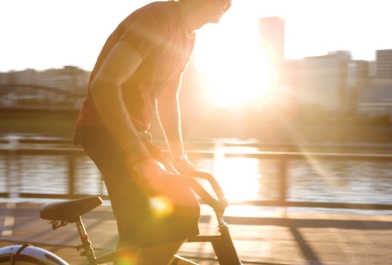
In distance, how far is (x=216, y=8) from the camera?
2.26 m

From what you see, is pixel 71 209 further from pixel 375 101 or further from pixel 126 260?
pixel 375 101

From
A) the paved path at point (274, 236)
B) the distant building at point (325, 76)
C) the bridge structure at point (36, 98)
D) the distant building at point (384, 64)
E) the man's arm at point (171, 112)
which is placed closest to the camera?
the man's arm at point (171, 112)

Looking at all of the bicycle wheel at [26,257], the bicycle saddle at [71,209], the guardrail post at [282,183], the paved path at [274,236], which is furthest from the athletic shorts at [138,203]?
the guardrail post at [282,183]

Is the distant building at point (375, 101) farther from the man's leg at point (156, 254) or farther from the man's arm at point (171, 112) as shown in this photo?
the man's leg at point (156, 254)

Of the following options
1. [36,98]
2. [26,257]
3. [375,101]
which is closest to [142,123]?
[26,257]

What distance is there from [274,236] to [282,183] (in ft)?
5.49

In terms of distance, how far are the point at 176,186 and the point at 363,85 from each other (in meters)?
42.6

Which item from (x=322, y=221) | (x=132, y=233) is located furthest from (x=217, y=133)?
(x=132, y=233)

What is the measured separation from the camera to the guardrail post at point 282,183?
7.61 m

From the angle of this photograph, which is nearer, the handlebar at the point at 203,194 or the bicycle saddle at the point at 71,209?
the handlebar at the point at 203,194

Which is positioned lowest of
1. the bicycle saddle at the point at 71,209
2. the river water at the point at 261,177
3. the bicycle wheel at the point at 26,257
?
the river water at the point at 261,177

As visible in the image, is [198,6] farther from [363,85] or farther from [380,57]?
[380,57]

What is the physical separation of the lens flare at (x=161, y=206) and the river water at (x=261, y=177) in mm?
→ 5683

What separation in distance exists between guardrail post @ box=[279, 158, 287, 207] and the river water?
5 centimetres
